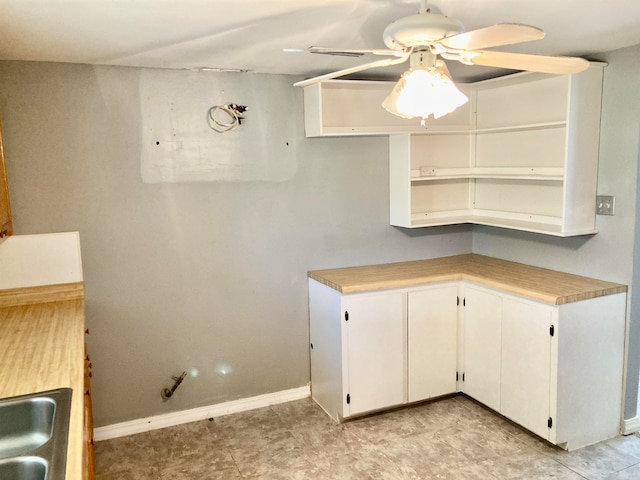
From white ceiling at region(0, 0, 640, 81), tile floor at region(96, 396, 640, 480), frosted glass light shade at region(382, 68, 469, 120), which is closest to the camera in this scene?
frosted glass light shade at region(382, 68, 469, 120)

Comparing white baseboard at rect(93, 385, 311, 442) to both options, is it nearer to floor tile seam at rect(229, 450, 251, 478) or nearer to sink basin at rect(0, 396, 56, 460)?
floor tile seam at rect(229, 450, 251, 478)

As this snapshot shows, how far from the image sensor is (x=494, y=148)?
12.4 ft

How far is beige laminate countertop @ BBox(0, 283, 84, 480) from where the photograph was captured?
166 cm

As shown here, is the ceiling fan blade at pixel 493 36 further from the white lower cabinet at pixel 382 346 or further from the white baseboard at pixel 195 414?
the white baseboard at pixel 195 414

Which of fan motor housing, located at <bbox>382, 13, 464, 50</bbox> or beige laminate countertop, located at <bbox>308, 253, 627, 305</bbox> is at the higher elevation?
fan motor housing, located at <bbox>382, 13, 464, 50</bbox>

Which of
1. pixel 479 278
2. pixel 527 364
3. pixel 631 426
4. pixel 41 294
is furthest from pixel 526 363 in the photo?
pixel 41 294

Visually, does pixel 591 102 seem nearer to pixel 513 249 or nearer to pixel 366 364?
pixel 513 249

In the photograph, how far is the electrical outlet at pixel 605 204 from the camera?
3027 millimetres

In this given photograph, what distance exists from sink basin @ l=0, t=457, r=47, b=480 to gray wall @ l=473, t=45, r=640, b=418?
2.99 m

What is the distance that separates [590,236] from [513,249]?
67 centimetres

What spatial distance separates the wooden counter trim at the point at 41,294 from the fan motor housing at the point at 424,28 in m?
2.30

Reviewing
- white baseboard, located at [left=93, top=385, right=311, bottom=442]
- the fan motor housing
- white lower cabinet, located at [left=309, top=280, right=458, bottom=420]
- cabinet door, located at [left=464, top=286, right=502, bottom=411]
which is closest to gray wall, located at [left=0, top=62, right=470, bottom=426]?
white baseboard, located at [left=93, top=385, right=311, bottom=442]

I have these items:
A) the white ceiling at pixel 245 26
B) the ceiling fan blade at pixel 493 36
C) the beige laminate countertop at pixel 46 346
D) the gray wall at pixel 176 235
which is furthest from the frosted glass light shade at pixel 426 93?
the gray wall at pixel 176 235

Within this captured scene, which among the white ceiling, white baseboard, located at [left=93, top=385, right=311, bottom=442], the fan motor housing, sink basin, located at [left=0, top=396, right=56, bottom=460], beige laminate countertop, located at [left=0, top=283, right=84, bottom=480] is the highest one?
the white ceiling
